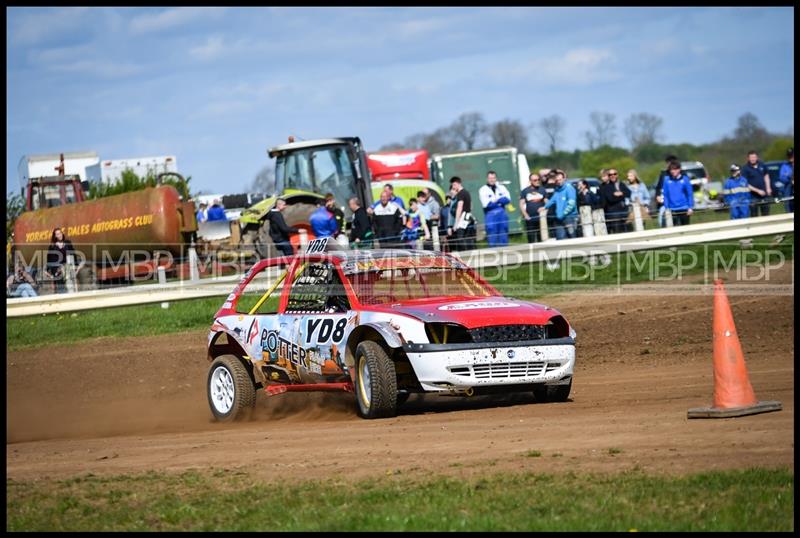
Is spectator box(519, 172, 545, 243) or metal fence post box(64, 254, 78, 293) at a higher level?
spectator box(519, 172, 545, 243)

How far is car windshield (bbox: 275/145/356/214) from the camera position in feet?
87.4

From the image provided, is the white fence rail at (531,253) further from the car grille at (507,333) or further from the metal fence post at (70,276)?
the car grille at (507,333)

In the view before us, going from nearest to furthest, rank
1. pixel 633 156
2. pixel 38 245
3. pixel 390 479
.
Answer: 1. pixel 390 479
2. pixel 38 245
3. pixel 633 156

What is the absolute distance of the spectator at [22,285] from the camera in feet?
66.8

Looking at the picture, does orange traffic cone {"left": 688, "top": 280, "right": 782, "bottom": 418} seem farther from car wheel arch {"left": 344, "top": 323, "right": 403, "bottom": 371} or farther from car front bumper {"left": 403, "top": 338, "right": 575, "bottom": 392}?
car wheel arch {"left": 344, "top": 323, "right": 403, "bottom": 371}

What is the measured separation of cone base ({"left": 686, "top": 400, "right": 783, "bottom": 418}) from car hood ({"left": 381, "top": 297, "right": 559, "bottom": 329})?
1.85 meters

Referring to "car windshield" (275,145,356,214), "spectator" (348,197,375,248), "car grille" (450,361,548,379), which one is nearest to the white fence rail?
"spectator" (348,197,375,248)

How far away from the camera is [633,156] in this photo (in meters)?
91.2

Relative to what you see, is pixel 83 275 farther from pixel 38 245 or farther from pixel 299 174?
pixel 299 174

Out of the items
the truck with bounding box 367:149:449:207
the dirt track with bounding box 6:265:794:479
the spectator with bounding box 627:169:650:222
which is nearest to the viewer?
the dirt track with bounding box 6:265:794:479

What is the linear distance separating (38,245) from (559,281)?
11791 mm

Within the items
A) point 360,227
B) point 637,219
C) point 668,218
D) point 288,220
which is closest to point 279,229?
point 360,227

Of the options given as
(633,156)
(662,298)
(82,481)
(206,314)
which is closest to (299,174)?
(206,314)

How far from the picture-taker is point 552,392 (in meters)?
10.3
